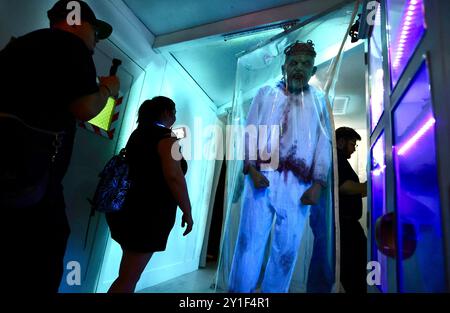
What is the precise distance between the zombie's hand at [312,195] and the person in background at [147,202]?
644 mm

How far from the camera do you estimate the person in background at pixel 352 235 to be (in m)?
1.69

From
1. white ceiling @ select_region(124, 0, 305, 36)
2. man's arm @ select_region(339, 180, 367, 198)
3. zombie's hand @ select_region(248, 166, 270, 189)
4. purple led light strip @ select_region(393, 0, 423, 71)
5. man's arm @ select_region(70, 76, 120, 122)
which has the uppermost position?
white ceiling @ select_region(124, 0, 305, 36)

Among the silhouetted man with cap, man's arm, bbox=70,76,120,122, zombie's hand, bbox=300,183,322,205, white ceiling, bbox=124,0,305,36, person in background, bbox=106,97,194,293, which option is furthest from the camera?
white ceiling, bbox=124,0,305,36

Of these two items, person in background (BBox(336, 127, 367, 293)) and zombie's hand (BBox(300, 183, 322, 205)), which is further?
person in background (BBox(336, 127, 367, 293))

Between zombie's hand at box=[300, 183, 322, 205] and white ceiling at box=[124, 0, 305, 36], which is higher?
white ceiling at box=[124, 0, 305, 36]

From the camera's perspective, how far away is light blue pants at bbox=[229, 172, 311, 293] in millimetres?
1401

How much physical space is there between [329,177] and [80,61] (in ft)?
4.30

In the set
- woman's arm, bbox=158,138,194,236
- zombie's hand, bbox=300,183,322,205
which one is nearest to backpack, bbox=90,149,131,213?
woman's arm, bbox=158,138,194,236

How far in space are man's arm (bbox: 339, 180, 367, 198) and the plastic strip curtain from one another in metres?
0.42

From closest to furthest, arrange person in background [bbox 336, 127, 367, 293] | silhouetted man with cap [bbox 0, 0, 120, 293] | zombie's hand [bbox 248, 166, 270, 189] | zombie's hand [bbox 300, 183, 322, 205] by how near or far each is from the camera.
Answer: silhouetted man with cap [bbox 0, 0, 120, 293] → zombie's hand [bbox 300, 183, 322, 205] → zombie's hand [bbox 248, 166, 270, 189] → person in background [bbox 336, 127, 367, 293]

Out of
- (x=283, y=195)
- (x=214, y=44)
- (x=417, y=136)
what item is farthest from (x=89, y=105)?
(x=214, y=44)

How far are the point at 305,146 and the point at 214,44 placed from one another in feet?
4.90

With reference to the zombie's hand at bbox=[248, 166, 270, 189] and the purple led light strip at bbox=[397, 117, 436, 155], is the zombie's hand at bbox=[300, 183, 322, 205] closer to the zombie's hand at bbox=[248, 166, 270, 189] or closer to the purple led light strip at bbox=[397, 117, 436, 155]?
the zombie's hand at bbox=[248, 166, 270, 189]
